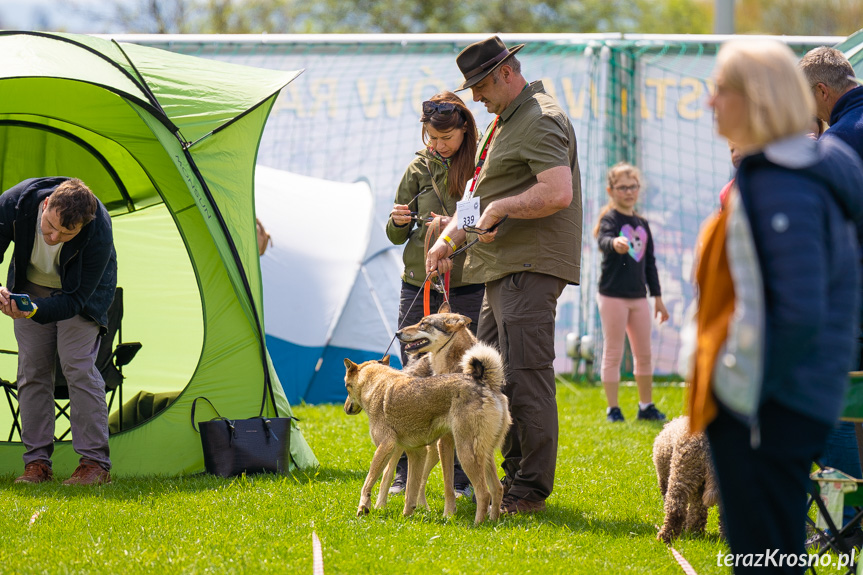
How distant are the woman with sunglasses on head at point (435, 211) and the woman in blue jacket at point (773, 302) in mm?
2673

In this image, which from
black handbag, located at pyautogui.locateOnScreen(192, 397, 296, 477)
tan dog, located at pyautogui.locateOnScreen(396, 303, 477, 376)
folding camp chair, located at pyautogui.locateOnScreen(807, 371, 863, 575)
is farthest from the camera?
black handbag, located at pyautogui.locateOnScreen(192, 397, 296, 477)

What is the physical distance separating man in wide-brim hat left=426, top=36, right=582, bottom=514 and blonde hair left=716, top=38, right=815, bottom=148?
1.90 metres

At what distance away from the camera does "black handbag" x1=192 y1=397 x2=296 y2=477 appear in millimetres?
4973

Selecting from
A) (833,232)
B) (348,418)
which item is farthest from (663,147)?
(833,232)

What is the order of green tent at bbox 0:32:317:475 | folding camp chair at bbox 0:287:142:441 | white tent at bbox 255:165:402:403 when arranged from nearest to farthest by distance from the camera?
1. green tent at bbox 0:32:317:475
2. folding camp chair at bbox 0:287:142:441
3. white tent at bbox 255:165:402:403

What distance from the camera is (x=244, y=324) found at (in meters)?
5.42

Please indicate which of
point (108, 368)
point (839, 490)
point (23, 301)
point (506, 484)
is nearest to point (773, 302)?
point (839, 490)

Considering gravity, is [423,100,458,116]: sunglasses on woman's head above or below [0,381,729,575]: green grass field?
above

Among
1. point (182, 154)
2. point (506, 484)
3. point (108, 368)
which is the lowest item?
point (506, 484)

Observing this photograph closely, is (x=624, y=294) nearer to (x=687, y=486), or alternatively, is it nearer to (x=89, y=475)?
(x=687, y=486)

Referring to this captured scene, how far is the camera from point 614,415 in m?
7.21

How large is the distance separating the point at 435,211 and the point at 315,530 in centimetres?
189

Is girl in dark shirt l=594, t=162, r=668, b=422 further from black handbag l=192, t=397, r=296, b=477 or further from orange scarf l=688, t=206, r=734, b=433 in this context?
orange scarf l=688, t=206, r=734, b=433

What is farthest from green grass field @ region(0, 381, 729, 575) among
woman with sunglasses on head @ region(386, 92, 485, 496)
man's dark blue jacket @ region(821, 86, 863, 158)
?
man's dark blue jacket @ region(821, 86, 863, 158)
